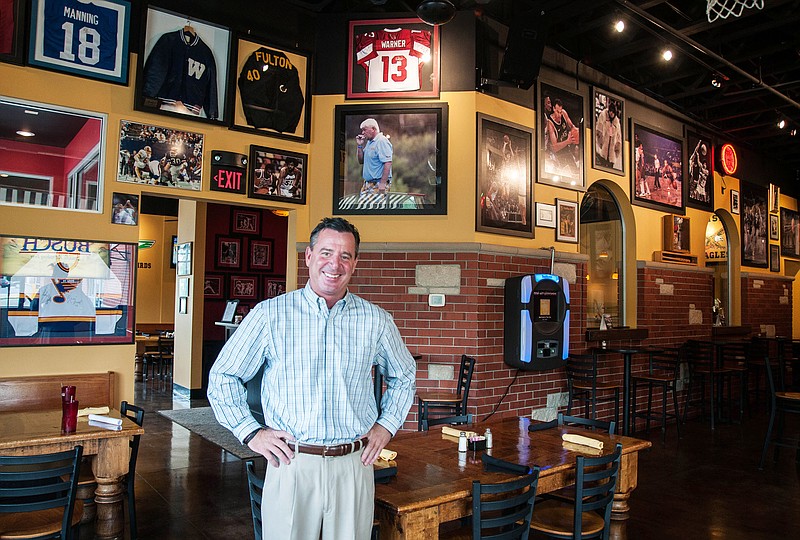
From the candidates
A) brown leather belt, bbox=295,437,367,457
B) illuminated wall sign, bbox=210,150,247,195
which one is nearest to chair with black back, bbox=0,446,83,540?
brown leather belt, bbox=295,437,367,457

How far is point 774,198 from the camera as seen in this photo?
10.5 meters

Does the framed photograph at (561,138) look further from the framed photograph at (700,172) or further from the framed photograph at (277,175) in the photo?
the framed photograph at (700,172)

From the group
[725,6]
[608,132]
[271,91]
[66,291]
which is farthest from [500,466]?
[608,132]

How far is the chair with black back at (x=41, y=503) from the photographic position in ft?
8.51

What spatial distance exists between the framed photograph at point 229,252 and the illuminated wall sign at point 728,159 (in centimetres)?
738

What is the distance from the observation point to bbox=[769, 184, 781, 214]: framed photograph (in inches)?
407

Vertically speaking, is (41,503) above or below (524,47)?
below

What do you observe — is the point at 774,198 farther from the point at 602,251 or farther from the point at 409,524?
the point at 409,524

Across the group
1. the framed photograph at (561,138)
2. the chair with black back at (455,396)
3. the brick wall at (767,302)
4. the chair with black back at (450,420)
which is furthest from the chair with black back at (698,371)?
the chair with black back at (450,420)

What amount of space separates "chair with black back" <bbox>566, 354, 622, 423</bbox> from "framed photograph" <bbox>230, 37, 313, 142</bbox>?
362cm

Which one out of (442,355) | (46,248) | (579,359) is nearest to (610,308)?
(579,359)

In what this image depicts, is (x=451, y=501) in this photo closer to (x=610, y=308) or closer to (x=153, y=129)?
(x=153, y=129)

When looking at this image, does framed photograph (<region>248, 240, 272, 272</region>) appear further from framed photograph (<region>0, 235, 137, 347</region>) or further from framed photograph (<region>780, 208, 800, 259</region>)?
framed photograph (<region>780, 208, 800, 259</region>)

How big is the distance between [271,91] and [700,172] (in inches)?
250
